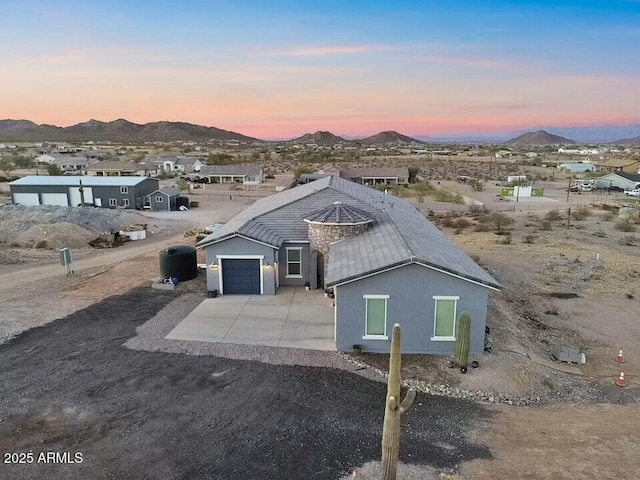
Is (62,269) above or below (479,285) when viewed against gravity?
below

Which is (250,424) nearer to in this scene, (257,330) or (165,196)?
(257,330)

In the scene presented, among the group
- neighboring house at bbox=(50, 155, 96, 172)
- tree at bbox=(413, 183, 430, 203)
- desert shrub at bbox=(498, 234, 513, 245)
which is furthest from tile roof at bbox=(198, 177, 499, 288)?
neighboring house at bbox=(50, 155, 96, 172)

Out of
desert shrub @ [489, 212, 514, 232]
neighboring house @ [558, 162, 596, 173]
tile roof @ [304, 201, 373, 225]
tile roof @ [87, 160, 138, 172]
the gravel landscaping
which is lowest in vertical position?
desert shrub @ [489, 212, 514, 232]

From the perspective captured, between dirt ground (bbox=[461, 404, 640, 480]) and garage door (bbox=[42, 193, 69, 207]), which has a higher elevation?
garage door (bbox=[42, 193, 69, 207])

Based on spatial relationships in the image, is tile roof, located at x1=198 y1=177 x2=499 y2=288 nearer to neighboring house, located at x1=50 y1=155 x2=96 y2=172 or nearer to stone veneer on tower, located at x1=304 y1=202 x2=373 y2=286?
stone veneer on tower, located at x1=304 y1=202 x2=373 y2=286

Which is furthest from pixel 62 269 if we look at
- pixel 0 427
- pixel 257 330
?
pixel 0 427

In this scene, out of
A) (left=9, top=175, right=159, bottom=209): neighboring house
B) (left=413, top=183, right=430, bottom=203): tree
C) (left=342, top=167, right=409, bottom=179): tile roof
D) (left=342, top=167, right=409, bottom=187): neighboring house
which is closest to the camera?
(left=9, top=175, right=159, bottom=209): neighboring house

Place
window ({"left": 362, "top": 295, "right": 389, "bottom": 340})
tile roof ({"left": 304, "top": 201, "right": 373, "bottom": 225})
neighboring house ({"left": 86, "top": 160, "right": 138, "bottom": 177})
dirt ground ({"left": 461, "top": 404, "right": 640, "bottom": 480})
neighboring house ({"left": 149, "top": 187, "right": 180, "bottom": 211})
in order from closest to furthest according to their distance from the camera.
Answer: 1. dirt ground ({"left": 461, "top": 404, "right": 640, "bottom": 480})
2. window ({"left": 362, "top": 295, "right": 389, "bottom": 340})
3. tile roof ({"left": 304, "top": 201, "right": 373, "bottom": 225})
4. neighboring house ({"left": 149, "top": 187, "right": 180, "bottom": 211})
5. neighboring house ({"left": 86, "top": 160, "right": 138, "bottom": 177})
